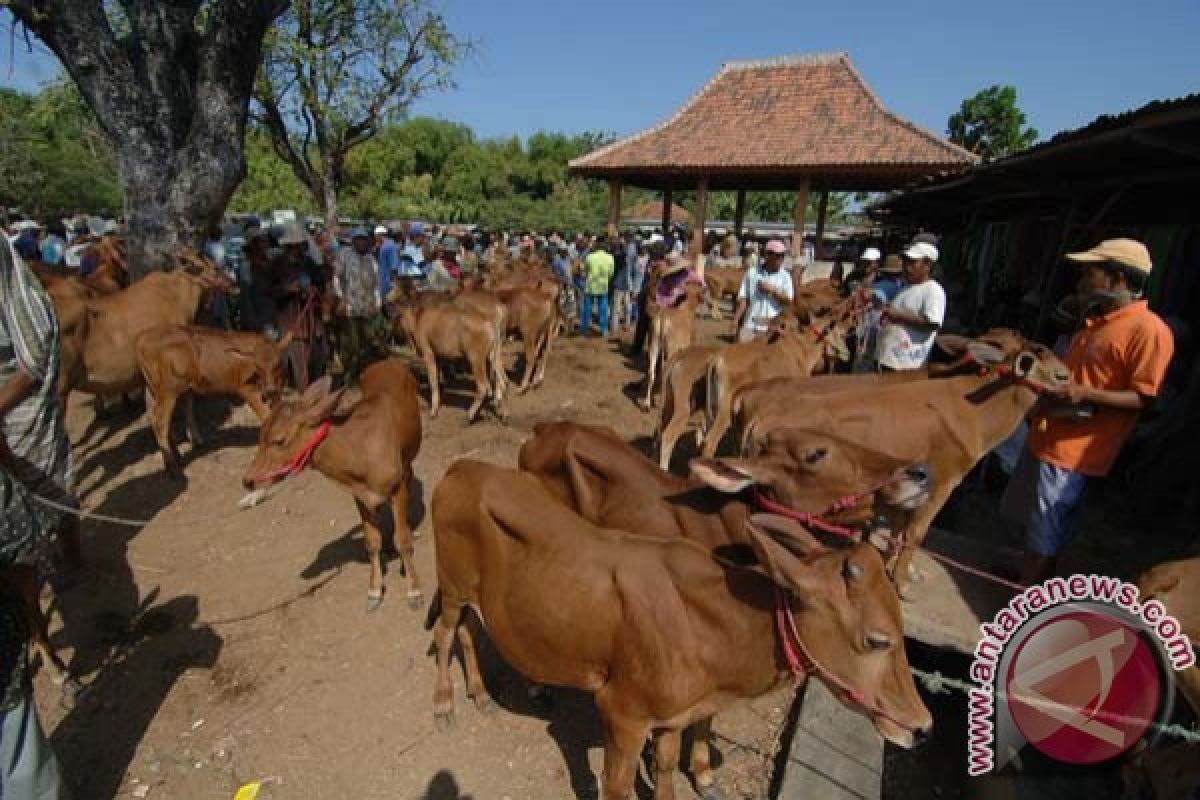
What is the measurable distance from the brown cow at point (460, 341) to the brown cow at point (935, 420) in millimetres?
5468

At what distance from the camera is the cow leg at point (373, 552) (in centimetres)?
494

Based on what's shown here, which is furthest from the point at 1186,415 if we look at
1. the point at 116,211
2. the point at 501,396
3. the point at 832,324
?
the point at 116,211

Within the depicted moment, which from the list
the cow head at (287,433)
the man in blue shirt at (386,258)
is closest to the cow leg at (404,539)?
the cow head at (287,433)

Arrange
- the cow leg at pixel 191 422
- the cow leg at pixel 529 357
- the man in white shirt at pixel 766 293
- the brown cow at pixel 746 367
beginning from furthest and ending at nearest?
1. the cow leg at pixel 529 357
2. the man in white shirt at pixel 766 293
3. the cow leg at pixel 191 422
4. the brown cow at pixel 746 367

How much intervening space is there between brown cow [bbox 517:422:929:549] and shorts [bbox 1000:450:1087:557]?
1.28 m

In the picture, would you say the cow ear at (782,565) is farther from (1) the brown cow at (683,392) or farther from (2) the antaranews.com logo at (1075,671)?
(1) the brown cow at (683,392)

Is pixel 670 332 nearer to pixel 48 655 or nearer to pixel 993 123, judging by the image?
pixel 48 655

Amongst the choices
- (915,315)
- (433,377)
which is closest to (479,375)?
(433,377)

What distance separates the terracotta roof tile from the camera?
15438 mm

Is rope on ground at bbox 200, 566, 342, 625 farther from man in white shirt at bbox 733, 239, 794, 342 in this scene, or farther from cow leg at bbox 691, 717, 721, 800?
man in white shirt at bbox 733, 239, 794, 342

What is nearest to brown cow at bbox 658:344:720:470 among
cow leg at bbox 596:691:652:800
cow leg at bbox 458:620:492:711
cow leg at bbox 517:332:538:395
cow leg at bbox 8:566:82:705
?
cow leg at bbox 458:620:492:711

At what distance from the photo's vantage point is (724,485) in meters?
3.08

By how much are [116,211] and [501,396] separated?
4793 cm

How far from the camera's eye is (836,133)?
16.6 metres
